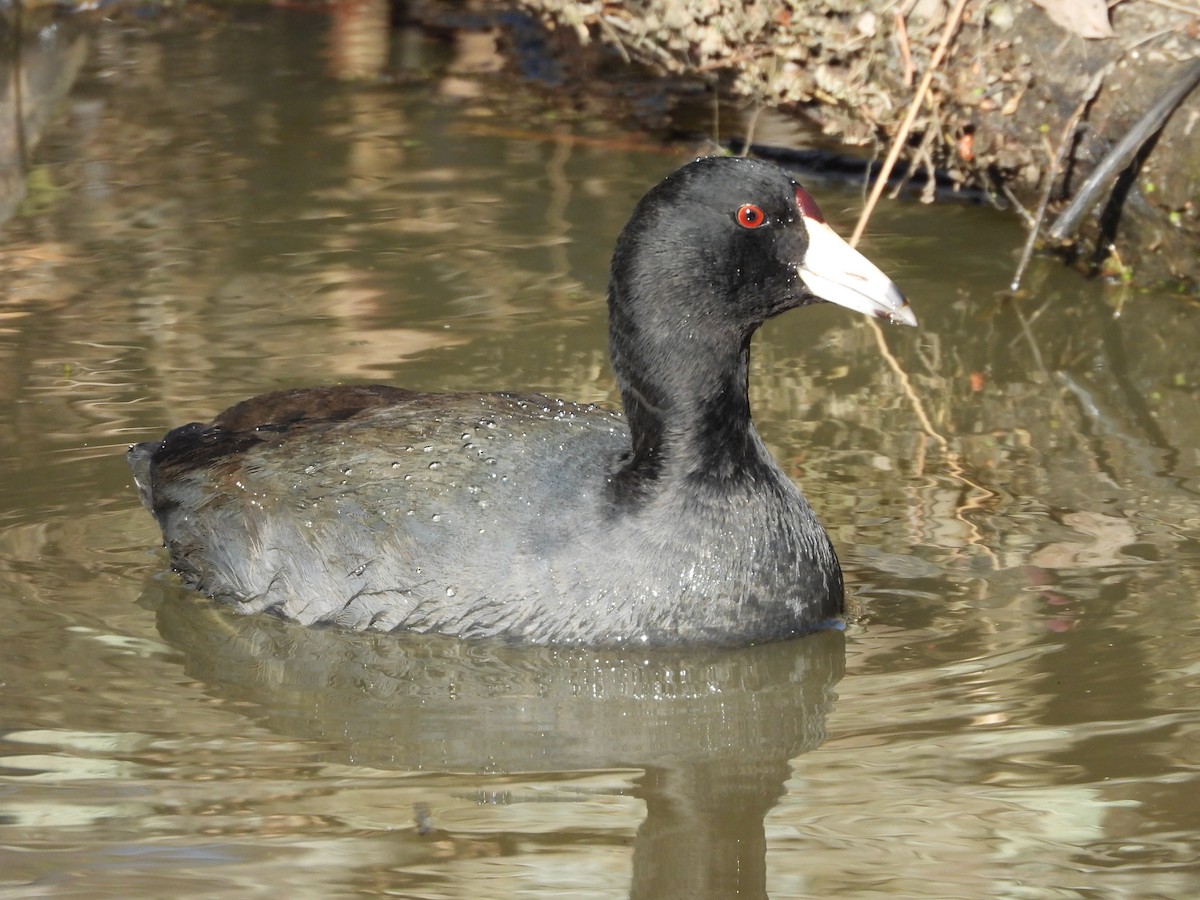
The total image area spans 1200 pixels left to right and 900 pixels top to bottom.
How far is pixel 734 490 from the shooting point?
4301 millimetres

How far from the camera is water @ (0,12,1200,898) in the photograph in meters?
3.38

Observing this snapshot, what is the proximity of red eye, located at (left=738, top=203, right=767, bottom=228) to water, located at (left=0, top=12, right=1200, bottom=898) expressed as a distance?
3.26 ft

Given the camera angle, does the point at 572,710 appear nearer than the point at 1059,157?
Yes

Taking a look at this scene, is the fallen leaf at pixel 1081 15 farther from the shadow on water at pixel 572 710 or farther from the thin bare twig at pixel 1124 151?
the shadow on water at pixel 572 710

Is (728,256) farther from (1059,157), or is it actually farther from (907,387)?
(1059,157)

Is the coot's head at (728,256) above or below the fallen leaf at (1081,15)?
below

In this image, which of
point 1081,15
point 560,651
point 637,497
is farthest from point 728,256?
point 1081,15

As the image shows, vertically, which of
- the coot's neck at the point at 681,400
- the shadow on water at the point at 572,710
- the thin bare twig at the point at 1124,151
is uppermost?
the thin bare twig at the point at 1124,151

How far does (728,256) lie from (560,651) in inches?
38.8

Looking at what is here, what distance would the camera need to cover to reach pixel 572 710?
4.00m

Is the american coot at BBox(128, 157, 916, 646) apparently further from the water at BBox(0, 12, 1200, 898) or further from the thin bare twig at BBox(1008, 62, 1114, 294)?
the thin bare twig at BBox(1008, 62, 1114, 294)

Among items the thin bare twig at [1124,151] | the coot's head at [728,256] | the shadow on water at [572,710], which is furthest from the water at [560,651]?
the coot's head at [728,256]

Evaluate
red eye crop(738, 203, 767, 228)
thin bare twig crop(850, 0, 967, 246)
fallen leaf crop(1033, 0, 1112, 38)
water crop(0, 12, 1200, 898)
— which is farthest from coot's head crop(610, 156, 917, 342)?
fallen leaf crop(1033, 0, 1112, 38)

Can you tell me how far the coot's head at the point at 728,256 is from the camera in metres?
4.17
